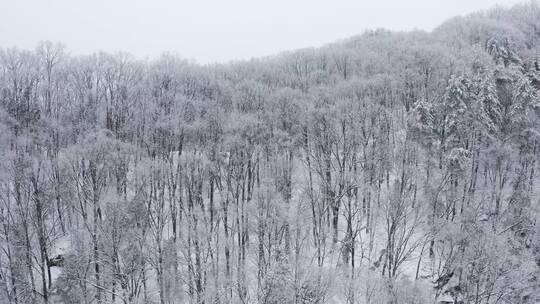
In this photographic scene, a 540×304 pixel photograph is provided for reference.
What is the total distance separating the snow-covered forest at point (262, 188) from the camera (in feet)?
90.2

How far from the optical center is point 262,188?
30922mm

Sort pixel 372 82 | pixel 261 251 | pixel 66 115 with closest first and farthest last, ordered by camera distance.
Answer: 1. pixel 261 251
2. pixel 66 115
3. pixel 372 82

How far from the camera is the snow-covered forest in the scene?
90.2ft

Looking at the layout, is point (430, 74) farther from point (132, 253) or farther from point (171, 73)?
point (132, 253)

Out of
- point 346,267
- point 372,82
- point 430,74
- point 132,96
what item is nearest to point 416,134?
point 346,267

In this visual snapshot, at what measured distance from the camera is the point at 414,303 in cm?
→ 2630

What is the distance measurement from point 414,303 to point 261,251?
10803 millimetres

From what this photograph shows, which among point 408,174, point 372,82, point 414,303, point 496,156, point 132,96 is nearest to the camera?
point 414,303

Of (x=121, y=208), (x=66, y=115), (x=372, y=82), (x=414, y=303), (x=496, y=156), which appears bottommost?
(x=414, y=303)

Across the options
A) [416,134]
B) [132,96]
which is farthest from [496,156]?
[132,96]

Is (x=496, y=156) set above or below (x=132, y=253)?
above

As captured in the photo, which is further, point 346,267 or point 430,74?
point 430,74

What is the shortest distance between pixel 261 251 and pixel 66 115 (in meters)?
29.5

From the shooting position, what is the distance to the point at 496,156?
118ft
